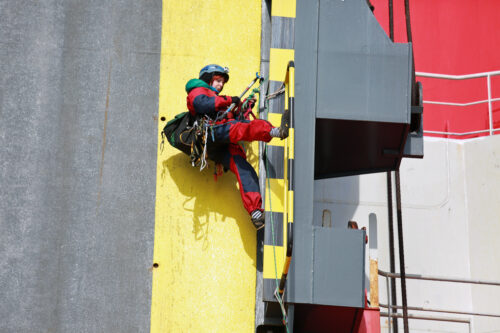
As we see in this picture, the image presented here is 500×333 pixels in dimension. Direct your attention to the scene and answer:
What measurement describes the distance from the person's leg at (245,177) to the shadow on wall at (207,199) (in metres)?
0.20

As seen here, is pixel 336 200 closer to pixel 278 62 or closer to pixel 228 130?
pixel 278 62

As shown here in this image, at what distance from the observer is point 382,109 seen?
17.9ft

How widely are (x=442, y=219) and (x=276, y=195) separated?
116 inches

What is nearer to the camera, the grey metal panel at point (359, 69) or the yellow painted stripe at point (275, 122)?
the grey metal panel at point (359, 69)

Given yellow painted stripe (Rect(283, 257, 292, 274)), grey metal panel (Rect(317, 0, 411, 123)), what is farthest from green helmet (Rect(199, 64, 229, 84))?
yellow painted stripe (Rect(283, 257, 292, 274))

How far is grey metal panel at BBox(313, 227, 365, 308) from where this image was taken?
17.0 ft

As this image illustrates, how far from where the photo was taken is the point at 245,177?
5734mm

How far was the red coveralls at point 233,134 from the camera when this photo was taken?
5488mm

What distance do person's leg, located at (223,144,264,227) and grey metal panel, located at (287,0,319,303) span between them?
1.21 ft

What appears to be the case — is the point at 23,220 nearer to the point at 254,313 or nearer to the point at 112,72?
the point at 112,72

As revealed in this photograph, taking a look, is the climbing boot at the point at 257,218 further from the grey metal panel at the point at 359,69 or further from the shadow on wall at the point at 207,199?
the grey metal panel at the point at 359,69

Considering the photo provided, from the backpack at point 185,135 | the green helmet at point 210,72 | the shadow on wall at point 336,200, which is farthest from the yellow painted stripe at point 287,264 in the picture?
the shadow on wall at point 336,200

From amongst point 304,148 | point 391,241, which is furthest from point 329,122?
point 391,241

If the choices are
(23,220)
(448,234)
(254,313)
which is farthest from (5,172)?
(448,234)
